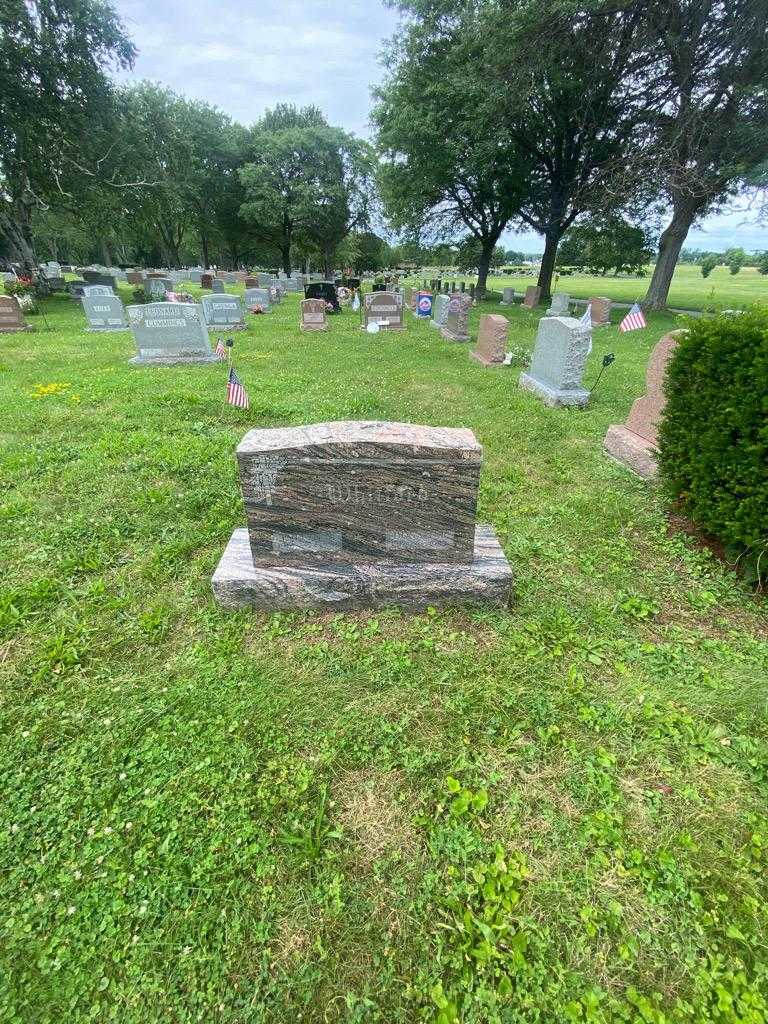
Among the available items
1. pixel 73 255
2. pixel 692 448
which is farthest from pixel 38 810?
pixel 73 255

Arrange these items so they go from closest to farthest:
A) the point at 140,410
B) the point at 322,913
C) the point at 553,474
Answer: the point at 322,913 → the point at 553,474 → the point at 140,410

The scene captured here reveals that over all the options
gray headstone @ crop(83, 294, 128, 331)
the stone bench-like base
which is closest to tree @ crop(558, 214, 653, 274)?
gray headstone @ crop(83, 294, 128, 331)

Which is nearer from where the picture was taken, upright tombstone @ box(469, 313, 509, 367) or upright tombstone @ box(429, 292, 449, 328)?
upright tombstone @ box(469, 313, 509, 367)

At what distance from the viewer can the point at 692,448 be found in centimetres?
394

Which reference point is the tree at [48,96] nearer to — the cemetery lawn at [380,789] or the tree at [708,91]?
the tree at [708,91]

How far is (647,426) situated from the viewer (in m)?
5.43

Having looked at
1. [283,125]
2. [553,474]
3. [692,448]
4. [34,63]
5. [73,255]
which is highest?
[283,125]

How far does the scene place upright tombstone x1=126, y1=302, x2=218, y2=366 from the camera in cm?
1027

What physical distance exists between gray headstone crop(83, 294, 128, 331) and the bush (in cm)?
1689

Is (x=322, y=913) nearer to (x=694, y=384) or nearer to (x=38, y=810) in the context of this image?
(x=38, y=810)

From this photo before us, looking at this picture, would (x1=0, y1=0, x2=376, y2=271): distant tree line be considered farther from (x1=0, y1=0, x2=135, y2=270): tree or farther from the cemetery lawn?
the cemetery lawn

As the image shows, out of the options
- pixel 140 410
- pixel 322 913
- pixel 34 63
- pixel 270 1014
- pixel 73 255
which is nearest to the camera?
pixel 270 1014

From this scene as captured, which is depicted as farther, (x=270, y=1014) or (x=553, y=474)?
(x=553, y=474)

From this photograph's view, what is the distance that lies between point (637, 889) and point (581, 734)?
0.68m
